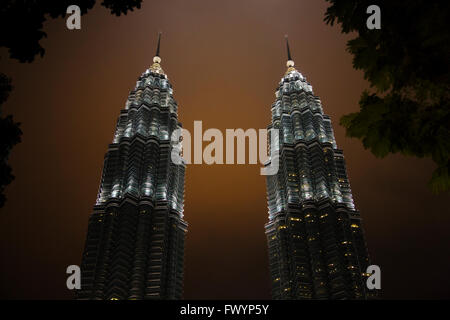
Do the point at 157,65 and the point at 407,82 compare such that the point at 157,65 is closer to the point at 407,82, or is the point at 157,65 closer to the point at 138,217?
the point at 138,217

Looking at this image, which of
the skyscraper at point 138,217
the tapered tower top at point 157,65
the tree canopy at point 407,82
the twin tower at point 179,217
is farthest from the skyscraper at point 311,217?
the tree canopy at point 407,82

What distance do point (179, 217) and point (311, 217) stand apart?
115 ft

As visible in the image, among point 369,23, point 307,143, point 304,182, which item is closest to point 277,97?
point 307,143

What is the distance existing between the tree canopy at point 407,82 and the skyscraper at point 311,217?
304 ft

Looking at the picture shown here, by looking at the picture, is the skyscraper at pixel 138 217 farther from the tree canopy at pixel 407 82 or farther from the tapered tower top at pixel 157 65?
the tree canopy at pixel 407 82

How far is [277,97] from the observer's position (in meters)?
159

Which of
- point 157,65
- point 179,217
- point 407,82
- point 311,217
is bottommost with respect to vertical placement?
point 407,82

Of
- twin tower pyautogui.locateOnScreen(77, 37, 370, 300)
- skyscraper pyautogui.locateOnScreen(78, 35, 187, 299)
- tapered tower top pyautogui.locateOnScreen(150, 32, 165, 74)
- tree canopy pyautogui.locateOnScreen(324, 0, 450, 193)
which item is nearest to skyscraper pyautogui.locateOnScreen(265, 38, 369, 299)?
twin tower pyautogui.locateOnScreen(77, 37, 370, 300)

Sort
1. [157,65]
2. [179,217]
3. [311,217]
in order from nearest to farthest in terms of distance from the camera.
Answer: [311,217], [179,217], [157,65]

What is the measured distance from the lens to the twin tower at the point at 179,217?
4018 inches

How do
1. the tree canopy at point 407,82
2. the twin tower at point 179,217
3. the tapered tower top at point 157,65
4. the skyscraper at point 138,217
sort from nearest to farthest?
the tree canopy at point 407,82 < the skyscraper at point 138,217 < the twin tower at point 179,217 < the tapered tower top at point 157,65

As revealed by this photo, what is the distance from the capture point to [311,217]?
4476 inches

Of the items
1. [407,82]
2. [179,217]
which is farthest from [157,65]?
[407,82]
